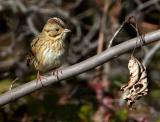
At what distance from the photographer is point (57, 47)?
4539 mm

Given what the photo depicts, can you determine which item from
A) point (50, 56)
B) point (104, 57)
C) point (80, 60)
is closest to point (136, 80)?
point (104, 57)

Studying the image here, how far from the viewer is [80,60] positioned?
6.91 m

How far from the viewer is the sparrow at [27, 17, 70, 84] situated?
4477 mm

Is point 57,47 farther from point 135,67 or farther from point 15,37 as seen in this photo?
point 15,37

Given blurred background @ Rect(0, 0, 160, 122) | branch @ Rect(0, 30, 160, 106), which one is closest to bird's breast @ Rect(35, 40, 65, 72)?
blurred background @ Rect(0, 0, 160, 122)

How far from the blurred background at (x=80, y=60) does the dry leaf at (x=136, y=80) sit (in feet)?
4.67

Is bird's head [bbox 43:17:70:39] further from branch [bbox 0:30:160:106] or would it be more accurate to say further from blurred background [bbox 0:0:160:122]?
branch [bbox 0:30:160:106]

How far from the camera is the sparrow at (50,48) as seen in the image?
4477 mm

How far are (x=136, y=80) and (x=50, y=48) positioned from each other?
1.41m

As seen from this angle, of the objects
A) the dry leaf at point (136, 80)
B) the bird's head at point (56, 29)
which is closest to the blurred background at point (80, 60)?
the bird's head at point (56, 29)

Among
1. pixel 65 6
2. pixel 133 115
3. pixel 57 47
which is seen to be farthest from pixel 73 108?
pixel 65 6

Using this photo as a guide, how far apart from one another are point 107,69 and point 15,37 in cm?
121

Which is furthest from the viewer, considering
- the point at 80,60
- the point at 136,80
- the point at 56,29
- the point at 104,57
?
the point at 80,60

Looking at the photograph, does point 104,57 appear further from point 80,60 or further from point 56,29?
point 80,60
